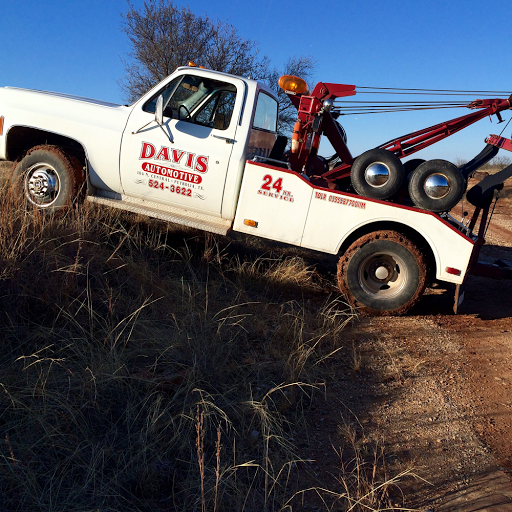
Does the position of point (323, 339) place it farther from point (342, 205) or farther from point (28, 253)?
point (28, 253)

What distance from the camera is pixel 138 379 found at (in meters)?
2.90

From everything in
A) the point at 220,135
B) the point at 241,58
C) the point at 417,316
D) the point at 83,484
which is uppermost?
the point at 241,58

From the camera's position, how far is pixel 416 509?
2275 mm

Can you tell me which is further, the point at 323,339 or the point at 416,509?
the point at 323,339

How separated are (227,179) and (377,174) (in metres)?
1.59

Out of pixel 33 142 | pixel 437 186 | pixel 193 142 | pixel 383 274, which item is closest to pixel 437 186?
pixel 437 186

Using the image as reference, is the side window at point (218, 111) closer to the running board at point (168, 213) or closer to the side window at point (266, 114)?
the side window at point (266, 114)

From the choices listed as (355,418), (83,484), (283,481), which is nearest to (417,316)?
(355,418)

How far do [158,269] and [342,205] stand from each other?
1.99 m

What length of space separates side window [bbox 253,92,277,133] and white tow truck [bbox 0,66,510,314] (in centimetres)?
3

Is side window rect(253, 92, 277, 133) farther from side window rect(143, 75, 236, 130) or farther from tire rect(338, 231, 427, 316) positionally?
tire rect(338, 231, 427, 316)

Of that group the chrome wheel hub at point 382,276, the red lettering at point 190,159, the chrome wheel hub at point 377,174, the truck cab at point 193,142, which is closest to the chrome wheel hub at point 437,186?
→ the chrome wheel hub at point 377,174

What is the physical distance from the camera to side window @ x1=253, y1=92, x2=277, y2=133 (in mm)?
5562

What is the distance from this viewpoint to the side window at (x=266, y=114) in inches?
219
